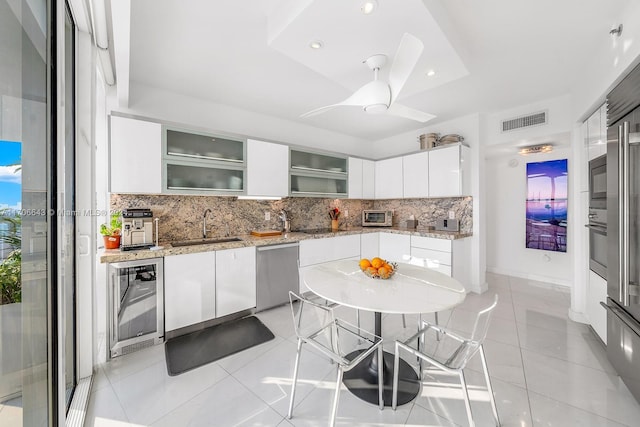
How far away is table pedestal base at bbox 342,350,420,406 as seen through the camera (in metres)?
1.69

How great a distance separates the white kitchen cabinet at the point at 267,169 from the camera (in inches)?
124

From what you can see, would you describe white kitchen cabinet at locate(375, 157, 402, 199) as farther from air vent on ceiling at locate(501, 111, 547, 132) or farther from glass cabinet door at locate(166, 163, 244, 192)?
glass cabinet door at locate(166, 163, 244, 192)

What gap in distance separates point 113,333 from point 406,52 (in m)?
3.08

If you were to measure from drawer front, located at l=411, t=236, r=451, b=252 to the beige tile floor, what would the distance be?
48.0 inches

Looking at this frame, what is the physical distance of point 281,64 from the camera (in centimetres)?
240

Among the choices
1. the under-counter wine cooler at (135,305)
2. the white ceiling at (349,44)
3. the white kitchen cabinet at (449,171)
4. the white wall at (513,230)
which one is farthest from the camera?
the white wall at (513,230)

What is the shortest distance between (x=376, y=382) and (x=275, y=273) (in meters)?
1.66

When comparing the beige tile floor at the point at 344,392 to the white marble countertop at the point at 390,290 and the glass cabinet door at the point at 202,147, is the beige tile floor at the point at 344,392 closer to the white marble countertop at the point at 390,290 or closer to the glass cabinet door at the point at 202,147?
the white marble countertop at the point at 390,290

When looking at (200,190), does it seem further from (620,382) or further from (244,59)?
(620,382)

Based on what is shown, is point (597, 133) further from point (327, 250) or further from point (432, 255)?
point (327, 250)

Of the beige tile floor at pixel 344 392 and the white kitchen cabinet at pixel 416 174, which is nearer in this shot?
the beige tile floor at pixel 344 392

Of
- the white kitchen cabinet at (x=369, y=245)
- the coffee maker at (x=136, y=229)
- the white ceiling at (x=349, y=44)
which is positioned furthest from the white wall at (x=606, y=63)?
the coffee maker at (x=136, y=229)

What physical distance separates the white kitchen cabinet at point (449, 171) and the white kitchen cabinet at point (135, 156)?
3531 mm

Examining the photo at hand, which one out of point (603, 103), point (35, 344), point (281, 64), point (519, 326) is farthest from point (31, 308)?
point (603, 103)
